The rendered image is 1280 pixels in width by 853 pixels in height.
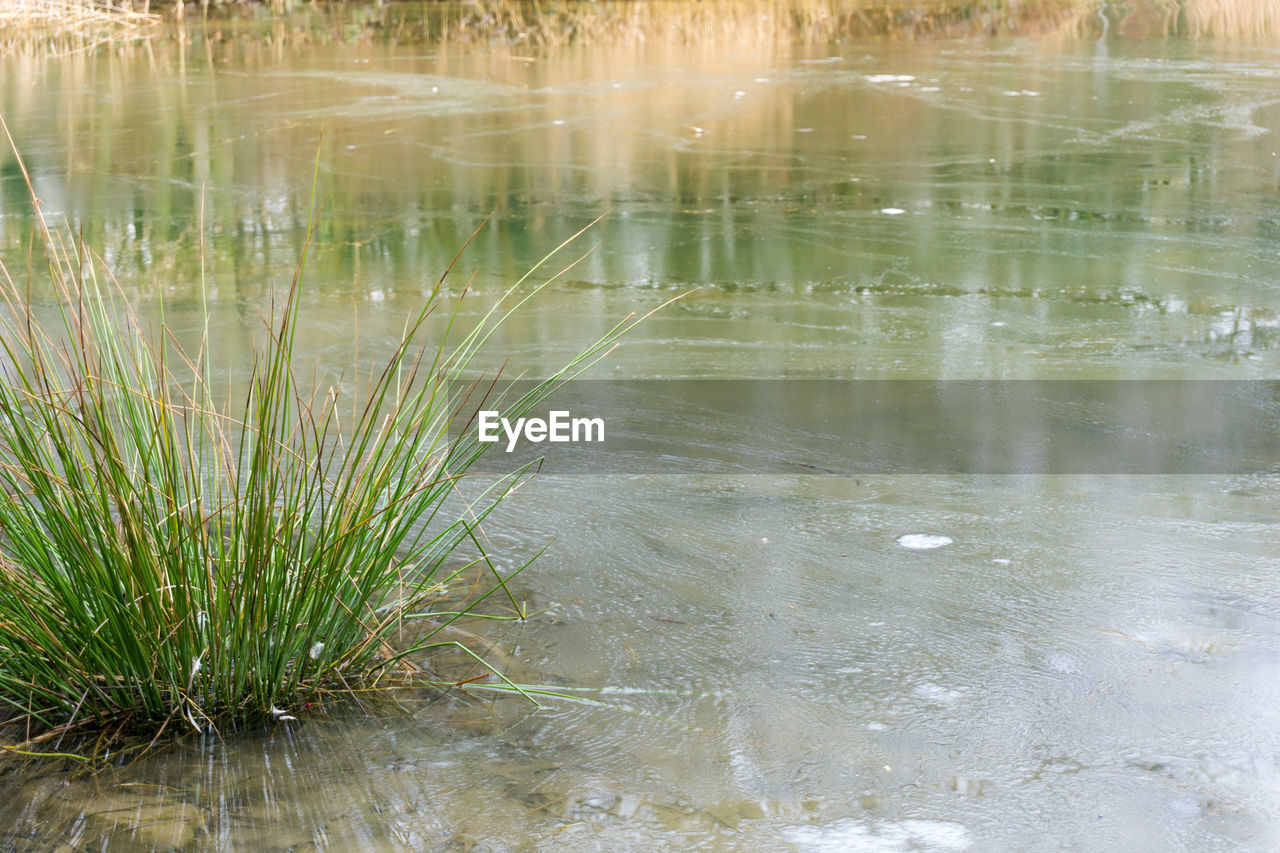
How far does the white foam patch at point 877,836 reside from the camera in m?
1.57

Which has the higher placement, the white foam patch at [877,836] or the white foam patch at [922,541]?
the white foam patch at [922,541]

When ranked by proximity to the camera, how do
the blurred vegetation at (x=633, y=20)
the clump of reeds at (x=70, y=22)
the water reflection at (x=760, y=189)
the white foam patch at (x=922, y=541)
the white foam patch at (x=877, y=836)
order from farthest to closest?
the clump of reeds at (x=70, y=22)
the blurred vegetation at (x=633, y=20)
the water reflection at (x=760, y=189)
the white foam patch at (x=922, y=541)
the white foam patch at (x=877, y=836)

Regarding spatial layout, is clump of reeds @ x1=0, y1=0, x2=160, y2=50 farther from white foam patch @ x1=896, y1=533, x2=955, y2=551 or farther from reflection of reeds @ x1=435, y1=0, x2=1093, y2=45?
white foam patch @ x1=896, y1=533, x2=955, y2=551

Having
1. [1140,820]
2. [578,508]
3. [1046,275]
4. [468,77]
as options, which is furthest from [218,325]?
[468,77]

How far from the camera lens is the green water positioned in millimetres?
1673

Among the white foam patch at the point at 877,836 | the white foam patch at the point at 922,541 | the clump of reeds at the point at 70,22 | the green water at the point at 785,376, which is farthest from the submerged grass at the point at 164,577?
the clump of reeds at the point at 70,22

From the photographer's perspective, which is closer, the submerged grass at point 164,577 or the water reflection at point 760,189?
the submerged grass at point 164,577

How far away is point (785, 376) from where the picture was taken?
131 inches

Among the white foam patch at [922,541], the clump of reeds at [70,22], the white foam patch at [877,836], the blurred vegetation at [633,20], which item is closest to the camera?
the white foam patch at [877,836]

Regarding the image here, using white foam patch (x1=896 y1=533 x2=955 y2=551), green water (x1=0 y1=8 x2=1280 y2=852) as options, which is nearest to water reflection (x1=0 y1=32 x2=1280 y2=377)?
green water (x1=0 y1=8 x2=1280 y2=852)

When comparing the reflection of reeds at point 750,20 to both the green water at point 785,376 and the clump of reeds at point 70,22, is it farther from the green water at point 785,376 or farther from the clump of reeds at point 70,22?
the clump of reeds at point 70,22

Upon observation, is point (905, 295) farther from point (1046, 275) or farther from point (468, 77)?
point (468, 77)

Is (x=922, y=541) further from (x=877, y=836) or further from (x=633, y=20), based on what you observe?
(x=633, y=20)

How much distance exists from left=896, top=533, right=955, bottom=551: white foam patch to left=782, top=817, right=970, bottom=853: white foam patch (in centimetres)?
85
